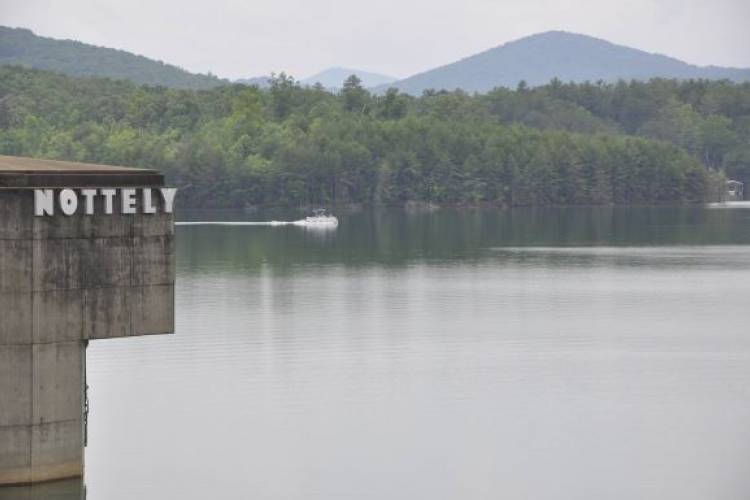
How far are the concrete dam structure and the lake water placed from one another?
1258mm

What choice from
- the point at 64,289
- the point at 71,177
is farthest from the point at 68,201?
the point at 64,289

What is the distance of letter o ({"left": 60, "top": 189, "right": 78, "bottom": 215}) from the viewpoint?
3884cm

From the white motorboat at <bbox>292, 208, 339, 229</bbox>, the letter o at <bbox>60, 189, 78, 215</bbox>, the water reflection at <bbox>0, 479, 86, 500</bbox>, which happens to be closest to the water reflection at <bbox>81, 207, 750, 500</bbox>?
the water reflection at <bbox>0, 479, 86, 500</bbox>

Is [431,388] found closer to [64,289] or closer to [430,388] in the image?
[430,388]

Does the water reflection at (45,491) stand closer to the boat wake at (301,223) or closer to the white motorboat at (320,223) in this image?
the boat wake at (301,223)

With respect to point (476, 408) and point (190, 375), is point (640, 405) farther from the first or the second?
point (190, 375)

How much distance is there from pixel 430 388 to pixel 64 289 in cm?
1927

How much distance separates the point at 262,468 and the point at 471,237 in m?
103

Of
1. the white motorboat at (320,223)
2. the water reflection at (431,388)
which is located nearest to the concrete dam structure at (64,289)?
the water reflection at (431,388)

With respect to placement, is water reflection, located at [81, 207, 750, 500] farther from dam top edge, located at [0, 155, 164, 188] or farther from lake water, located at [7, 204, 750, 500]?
dam top edge, located at [0, 155, 164, 188]

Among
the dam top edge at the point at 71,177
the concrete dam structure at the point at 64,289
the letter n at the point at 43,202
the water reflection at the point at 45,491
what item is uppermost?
the dam top edge at the point at 71,177

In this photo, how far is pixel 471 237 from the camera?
146 metres

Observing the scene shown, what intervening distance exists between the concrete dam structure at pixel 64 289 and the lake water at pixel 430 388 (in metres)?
1.26

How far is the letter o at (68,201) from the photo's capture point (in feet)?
127
